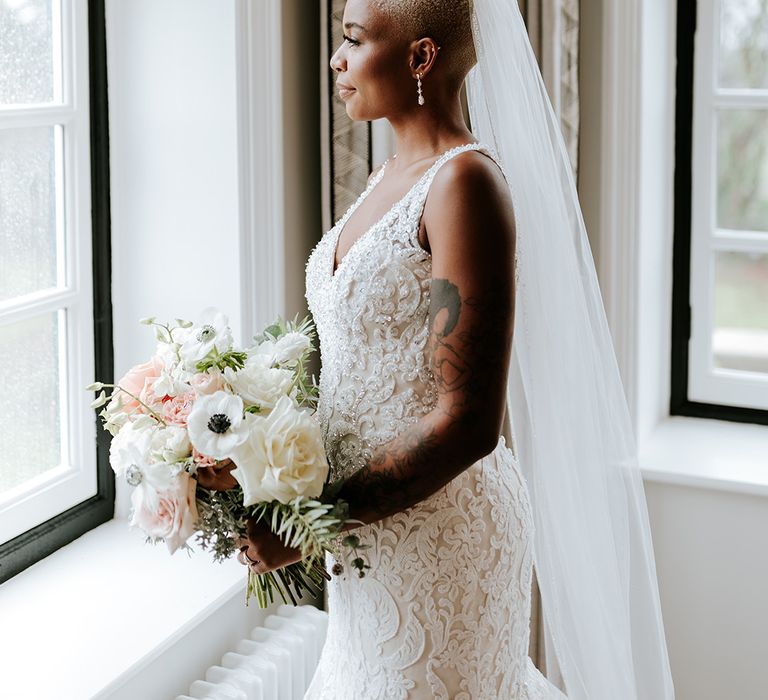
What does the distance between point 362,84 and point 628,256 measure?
1301 mm

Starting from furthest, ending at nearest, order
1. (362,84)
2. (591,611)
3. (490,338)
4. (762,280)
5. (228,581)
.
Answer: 1. (762,280)
2. (228,581)
3. (591,611)
4. (362,84)
5. (490,338)

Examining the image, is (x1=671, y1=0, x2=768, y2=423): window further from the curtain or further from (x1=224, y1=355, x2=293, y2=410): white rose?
(x1=224, y1=355, x2=293, y2=410): white rose

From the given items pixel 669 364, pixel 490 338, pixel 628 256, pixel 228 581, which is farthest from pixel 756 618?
pixel 490 338

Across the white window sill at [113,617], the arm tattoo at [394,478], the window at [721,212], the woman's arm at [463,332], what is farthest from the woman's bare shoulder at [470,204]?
the window at [721,212]

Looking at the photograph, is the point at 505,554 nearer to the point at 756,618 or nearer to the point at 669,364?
the point at 756,618

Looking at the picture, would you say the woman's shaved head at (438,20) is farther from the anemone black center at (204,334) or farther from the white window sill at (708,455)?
the white window sill at (708,455)

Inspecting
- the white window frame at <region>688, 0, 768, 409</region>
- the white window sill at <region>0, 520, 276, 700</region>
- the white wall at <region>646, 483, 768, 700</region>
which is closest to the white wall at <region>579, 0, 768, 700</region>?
the white wall at <region>646, 483, 768, 700</region>

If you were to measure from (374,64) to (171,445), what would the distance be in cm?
63

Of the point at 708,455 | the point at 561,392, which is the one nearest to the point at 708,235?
the point at 708,455

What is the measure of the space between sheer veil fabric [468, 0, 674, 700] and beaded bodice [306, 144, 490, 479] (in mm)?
194

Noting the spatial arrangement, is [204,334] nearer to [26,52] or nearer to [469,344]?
[469,344]

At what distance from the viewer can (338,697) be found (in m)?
1.84

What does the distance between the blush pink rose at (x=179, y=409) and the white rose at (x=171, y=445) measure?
11 mm

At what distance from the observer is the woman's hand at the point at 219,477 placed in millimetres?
1672
